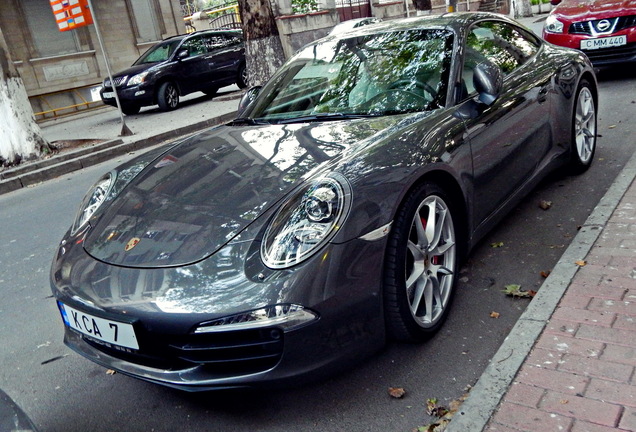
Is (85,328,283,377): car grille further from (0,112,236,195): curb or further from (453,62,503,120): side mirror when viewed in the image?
(0,112,236,195): curb

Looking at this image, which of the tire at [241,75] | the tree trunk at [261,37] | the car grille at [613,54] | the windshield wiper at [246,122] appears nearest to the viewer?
the windshield wiper at [246,122]

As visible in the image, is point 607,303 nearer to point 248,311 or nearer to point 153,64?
point 248,311

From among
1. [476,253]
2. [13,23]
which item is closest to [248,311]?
[476,253]

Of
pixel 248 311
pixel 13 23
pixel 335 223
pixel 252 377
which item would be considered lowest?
pixel 252 377

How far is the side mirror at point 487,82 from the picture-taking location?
325cm

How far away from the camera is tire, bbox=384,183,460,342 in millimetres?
2609

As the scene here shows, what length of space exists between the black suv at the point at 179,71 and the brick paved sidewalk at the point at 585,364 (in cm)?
1209

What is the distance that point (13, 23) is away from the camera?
719 inches

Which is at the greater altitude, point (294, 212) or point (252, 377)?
point (294, 212)

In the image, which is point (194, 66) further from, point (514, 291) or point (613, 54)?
point (514, 291)

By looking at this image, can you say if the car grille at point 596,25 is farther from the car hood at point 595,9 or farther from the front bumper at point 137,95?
the front bumper at point 137,95

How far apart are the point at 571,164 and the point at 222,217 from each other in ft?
10.7

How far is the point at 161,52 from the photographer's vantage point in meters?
14.5

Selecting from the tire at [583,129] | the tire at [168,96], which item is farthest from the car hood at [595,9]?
the tire at [168,96]
